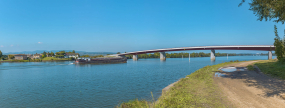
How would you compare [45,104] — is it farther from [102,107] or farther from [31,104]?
[102,107]

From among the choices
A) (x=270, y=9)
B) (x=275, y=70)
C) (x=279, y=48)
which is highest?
(x=270, y=9)

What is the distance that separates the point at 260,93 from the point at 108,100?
11470 mm

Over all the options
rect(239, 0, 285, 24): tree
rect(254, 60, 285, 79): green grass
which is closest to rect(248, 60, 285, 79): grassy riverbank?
rect(254, 60, 285, 79): green grass

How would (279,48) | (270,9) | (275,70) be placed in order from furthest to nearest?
1. (279,48)
2. (275,70)
3. (270,9)

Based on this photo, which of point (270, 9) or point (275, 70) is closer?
point (270, 9)

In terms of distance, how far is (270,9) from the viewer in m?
14.2

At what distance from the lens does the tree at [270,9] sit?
1201cm

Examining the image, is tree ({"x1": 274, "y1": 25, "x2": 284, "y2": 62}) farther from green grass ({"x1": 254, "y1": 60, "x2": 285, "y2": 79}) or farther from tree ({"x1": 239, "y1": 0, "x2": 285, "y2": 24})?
tree ({"x1": 239, "y1": 0, "x2": 285, "y2": 24})

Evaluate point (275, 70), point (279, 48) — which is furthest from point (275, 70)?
point (279, 48)

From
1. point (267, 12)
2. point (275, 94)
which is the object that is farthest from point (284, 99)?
point (267, 12)

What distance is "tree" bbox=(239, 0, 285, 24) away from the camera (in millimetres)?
12012

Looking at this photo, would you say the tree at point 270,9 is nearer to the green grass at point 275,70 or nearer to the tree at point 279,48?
the green grass at point 275,70

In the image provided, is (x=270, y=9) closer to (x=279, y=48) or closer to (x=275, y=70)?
(x=275, y=70)

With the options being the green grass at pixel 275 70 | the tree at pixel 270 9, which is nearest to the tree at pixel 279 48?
the green grass at pixel 275 70
